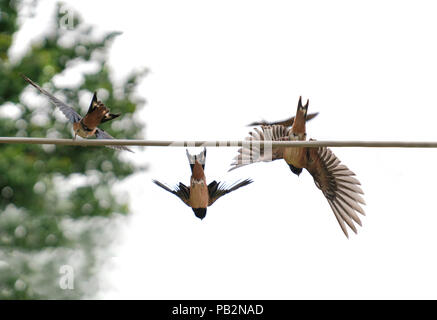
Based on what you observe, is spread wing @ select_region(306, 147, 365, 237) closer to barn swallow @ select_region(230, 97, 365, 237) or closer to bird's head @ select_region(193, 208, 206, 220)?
barn swallow @ select_region(230, 97, 365, 237)

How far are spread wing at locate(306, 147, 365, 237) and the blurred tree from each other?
4431mm

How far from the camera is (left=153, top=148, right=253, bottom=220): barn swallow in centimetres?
281

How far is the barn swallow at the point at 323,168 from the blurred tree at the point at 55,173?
4.44m

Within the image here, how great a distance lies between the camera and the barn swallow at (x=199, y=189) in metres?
2.81

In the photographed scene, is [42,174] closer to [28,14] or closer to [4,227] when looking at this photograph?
[4,227]

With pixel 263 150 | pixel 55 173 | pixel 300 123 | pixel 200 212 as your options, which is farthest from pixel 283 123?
pixel 55 173

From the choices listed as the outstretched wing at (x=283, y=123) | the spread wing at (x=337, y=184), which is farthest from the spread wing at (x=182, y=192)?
the spread wing at (x=337, y=184)

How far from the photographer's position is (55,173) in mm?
7875

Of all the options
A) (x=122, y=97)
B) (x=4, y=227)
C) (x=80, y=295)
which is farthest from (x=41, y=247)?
(x=122, y=97)

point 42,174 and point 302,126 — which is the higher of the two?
point 42,174

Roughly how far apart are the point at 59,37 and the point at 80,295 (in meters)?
2.75
